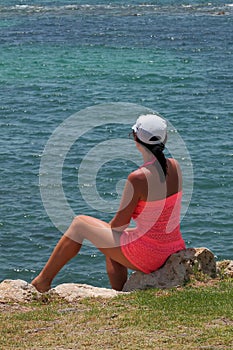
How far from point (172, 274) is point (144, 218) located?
3.00ft

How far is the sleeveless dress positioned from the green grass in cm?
48

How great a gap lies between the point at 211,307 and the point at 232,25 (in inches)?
1797

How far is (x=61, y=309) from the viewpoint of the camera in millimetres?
10758

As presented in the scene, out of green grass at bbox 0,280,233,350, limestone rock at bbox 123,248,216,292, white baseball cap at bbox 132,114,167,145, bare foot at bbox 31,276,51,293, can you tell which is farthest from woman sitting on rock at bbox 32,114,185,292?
green grass at bbox 0,280,233,350

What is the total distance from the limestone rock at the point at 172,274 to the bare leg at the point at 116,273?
16 cm

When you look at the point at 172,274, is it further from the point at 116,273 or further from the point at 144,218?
the point at 144,218

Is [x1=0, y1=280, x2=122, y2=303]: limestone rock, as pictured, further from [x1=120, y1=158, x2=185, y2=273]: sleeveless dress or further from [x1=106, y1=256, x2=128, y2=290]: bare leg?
[x1=120, y1=158, x2=185, y2=273]: sleeveless dress

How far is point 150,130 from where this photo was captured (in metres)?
10.9

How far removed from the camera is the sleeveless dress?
36.3 feet

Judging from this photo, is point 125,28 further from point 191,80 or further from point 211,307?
point 211,307

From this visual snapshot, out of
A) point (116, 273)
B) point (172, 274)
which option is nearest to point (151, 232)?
point (172, 274)

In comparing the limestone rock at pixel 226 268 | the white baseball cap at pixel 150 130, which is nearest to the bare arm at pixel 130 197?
the white baseball cap at pixel 150 130

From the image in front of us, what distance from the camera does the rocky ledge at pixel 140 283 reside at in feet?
36.9

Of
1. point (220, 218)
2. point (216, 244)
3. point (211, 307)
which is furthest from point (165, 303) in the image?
point (220, 218)
